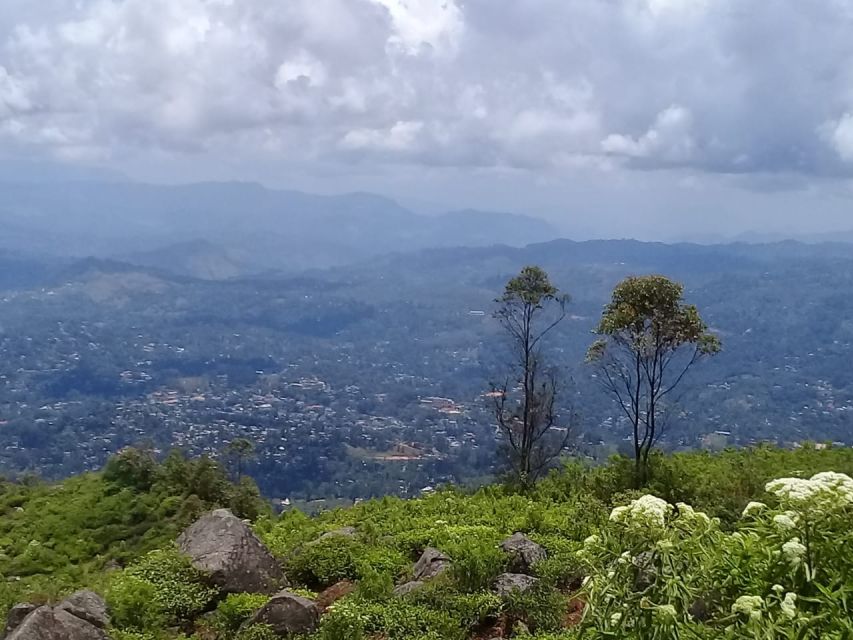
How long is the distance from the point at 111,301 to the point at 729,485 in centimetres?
18460

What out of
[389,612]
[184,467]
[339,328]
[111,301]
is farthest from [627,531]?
[111,301]

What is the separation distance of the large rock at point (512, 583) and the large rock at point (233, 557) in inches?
106

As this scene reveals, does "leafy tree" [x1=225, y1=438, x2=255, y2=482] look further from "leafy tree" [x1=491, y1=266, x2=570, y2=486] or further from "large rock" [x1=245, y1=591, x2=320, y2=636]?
"large rock" [x1=245, y1=591, x2=320, y2=636]

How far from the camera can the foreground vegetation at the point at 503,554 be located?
3.44 meters

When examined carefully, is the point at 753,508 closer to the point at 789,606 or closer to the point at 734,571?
the point at 734,571

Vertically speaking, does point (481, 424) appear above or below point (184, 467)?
below

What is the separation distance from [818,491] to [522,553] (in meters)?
6.46

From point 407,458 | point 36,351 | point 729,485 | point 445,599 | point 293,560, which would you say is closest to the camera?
point 445,599

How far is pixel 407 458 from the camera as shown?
223 ft

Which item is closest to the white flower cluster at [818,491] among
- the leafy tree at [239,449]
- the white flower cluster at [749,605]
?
the white flower cluster at [749,605]

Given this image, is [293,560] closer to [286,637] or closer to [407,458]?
[286,637]

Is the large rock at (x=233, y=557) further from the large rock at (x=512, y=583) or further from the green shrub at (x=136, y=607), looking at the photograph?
the large rock at (x=512, y=583)

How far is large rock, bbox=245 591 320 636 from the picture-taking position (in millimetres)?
7508

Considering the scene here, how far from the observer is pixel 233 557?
30.2 ft
